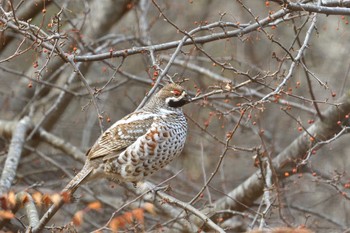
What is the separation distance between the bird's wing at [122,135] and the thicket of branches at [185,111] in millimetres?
319

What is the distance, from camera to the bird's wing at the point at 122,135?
743cm

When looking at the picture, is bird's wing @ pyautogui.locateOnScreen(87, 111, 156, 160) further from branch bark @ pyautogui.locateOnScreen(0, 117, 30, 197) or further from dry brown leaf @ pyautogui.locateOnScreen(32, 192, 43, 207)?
dry brown leaf @ pyautogui.locateOnScreen(32, 192, 43, 207)

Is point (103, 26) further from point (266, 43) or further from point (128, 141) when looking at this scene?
point (266, 43)

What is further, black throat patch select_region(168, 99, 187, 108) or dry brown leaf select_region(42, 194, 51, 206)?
black throat patch select_region(168, 99, 187, 108)

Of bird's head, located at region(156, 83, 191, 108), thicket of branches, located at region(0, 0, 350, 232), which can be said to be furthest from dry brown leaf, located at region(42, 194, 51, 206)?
bird's head, located at region(156, 83, 191, 108)

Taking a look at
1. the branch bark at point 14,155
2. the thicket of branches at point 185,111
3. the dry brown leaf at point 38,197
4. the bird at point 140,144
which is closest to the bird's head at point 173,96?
the bird at point 140,144

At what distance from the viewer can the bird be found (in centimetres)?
730

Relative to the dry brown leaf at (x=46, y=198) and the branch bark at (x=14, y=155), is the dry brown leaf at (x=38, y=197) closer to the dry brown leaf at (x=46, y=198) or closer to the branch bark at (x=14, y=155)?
the dry brown leaf at (x=46, y=198)

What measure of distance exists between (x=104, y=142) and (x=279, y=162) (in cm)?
217

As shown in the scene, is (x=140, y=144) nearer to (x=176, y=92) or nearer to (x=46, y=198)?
(x=176, y=92)

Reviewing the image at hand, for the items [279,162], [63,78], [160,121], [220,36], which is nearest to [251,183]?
[279,162]

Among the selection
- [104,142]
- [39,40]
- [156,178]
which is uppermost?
[39,40]

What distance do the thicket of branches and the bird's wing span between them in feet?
1.05

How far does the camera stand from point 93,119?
12062mm
